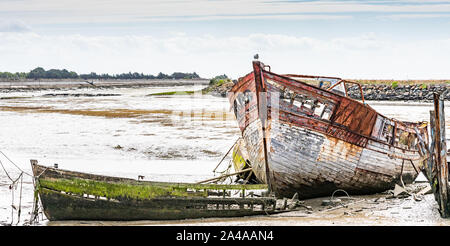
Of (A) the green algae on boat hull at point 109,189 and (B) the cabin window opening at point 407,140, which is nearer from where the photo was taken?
(A) the green algae on boat hull at point 109,189

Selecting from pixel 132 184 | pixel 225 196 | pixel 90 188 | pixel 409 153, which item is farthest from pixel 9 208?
pixel 409 153

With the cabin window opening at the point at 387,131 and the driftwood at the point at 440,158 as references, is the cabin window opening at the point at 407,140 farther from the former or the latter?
the driftwood at the point at 440,158

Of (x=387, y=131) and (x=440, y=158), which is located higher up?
(x=387, y=131)

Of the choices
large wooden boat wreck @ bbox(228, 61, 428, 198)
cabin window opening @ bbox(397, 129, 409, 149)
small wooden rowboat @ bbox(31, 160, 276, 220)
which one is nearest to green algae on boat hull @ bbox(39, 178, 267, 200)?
small wooden rowboat @ bbox(31, 160, 276, 220)

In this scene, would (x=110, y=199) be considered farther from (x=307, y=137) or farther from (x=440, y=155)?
(x=440, y=155)

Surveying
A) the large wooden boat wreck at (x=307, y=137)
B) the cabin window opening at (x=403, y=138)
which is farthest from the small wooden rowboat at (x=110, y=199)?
the cabin window opening at (x=403, y=138)

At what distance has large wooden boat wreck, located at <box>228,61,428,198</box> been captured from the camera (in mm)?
12883

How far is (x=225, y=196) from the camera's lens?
1234 centimetres

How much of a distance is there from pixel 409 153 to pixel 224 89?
59526 mm

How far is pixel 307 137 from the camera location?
13.0m

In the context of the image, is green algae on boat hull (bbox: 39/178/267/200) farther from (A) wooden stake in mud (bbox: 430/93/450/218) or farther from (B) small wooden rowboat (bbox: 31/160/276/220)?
(A) wooden stake in mud (bbox: 430/93/450/218)

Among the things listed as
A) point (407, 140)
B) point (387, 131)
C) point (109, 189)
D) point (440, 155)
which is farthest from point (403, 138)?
point (109, 189)

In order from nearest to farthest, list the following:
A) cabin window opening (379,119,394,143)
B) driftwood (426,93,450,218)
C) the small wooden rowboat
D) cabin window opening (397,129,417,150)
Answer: the small wooden rowboat → driftwood (426,93,450,218) → cabin window opening (379,119,394,143) → cabin window opening (397,129,417,150)

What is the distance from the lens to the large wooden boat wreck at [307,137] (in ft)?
42.3
